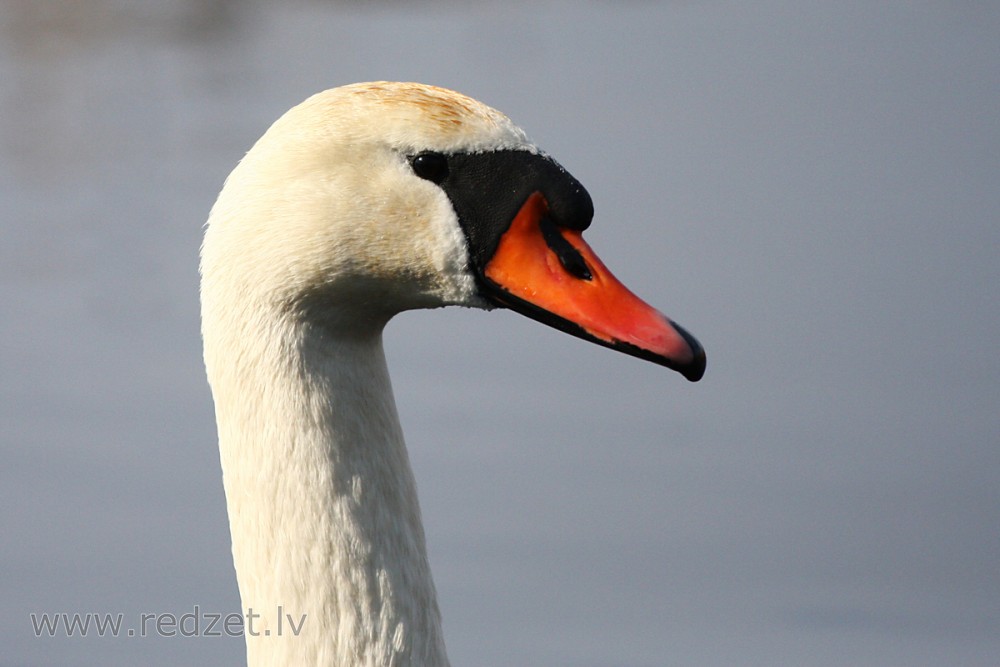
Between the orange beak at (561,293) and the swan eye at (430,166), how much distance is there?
0.16 m

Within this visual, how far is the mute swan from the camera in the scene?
294 cm

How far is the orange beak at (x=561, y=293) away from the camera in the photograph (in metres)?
2.98

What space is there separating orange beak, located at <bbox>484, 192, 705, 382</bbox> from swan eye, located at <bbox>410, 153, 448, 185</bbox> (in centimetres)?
16

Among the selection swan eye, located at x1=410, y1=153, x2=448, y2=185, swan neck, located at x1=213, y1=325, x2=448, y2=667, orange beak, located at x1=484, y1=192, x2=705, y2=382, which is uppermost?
swan eye, located at x1=410, y1=153, x2=448, y2=185

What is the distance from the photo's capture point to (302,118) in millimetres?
2977

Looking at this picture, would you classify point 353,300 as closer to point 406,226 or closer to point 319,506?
point 406,226

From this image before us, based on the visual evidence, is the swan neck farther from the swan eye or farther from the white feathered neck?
the swan eye

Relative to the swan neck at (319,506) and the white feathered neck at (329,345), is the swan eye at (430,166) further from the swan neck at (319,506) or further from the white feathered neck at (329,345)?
the swan neck at (319,506)

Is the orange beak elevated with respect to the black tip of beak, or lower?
elevated

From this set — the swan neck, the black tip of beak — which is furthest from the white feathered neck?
the black tip of beak

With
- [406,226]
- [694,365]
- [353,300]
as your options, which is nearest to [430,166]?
[406,226]

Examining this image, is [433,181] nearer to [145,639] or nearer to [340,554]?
[340,554]

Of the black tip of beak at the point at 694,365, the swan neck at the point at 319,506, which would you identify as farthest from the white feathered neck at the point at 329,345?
the black tip of beak at the point at 694,365

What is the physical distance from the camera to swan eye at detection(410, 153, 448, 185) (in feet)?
9.75
